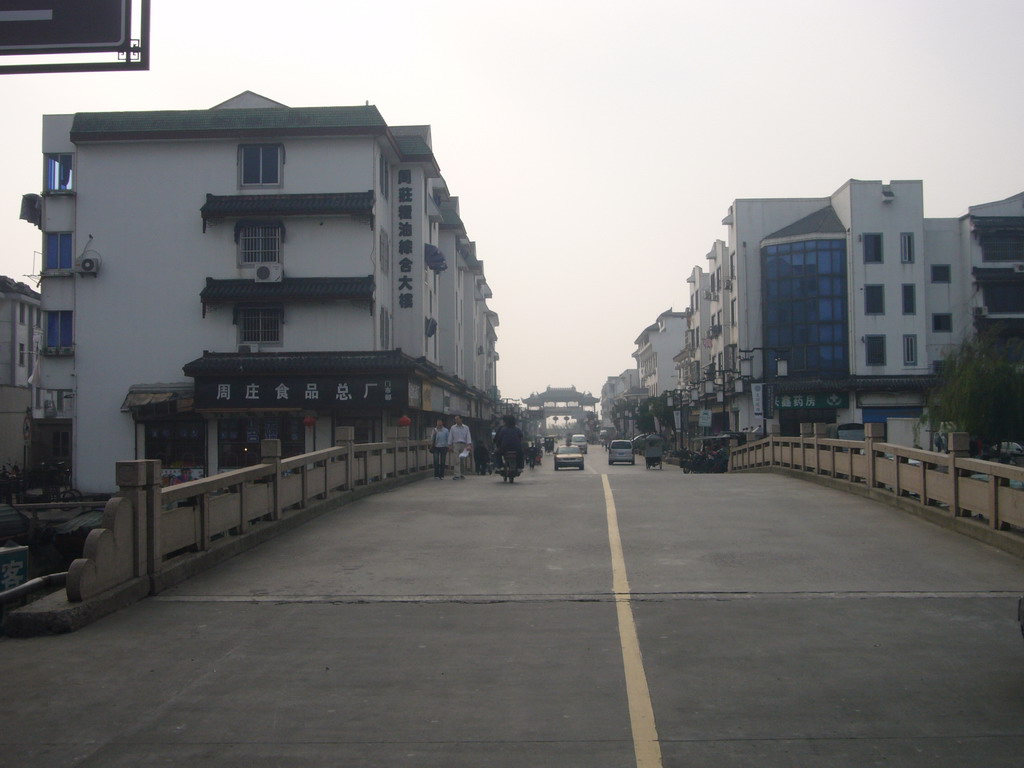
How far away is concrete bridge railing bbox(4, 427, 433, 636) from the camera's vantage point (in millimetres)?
8391

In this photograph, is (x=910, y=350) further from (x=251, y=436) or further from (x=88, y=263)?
(x=88, y=263)

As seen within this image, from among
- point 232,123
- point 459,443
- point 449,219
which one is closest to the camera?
point 459,443

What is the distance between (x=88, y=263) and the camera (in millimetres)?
37438

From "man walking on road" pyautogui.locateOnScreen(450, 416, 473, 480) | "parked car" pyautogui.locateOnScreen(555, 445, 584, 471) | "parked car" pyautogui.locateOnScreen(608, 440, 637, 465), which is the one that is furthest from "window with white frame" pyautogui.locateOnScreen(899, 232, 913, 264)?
"man walking on road" pyautogui.locateOnScreen(450, 416, 473, 480)

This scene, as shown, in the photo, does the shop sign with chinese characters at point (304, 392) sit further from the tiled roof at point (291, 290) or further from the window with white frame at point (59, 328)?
the window with white frame at point (59, 328)

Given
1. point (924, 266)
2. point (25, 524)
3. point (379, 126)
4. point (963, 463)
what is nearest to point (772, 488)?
point (963, 463)

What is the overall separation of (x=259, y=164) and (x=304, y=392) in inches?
354

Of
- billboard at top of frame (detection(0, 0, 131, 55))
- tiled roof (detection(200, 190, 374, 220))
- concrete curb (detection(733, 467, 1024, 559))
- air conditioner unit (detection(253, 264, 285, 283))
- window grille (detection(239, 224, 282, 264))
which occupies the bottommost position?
concrete curb (detection(733, 467, 1024, 559))

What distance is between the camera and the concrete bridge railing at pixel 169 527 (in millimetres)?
8391

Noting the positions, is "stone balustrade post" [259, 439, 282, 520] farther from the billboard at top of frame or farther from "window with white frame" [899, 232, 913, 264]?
"window with white frame" [899, 232, 913, 264]

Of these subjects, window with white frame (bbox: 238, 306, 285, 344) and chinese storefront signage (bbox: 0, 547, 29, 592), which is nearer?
chinese storefront signage (bbox: 0, 547, 29, 592)

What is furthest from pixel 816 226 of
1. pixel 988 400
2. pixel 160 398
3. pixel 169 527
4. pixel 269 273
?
pixel 169 527

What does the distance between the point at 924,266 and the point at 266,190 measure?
1400 inches

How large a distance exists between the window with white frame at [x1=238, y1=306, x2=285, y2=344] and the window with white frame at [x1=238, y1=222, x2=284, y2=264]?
6.14ft
